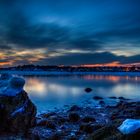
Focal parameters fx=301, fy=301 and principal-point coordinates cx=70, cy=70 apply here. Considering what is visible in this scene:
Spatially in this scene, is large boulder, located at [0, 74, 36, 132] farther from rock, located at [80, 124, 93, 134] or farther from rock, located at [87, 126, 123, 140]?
rock, located at [87, 126, 123, 140]

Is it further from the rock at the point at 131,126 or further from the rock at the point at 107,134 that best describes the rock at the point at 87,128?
the rock at the point at 131,126

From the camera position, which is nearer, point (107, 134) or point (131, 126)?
point (131, 126)

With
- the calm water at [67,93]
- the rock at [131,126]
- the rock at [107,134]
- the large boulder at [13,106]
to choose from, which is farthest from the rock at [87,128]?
the calm water at [67,93]

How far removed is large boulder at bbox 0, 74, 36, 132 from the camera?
460 inches

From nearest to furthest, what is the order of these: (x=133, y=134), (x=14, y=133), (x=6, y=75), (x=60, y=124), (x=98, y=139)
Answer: (x=133, y=134) < (x=98, y=139) < (x=14, y=133) < (x=6, y=75) < (x=60, y=124)

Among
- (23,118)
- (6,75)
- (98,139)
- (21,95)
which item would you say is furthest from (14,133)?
(98,139)

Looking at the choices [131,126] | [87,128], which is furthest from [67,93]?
[131,126]

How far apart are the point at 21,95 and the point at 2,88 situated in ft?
2.70

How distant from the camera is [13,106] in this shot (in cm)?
1188

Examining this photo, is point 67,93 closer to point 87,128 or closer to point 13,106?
point 87,128

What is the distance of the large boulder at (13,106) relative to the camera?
1170 cm

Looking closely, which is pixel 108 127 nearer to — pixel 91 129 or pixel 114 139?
pixel 114 139

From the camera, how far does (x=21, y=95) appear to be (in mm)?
12273

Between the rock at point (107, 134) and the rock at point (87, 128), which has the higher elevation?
the rock at point (107, 134)
